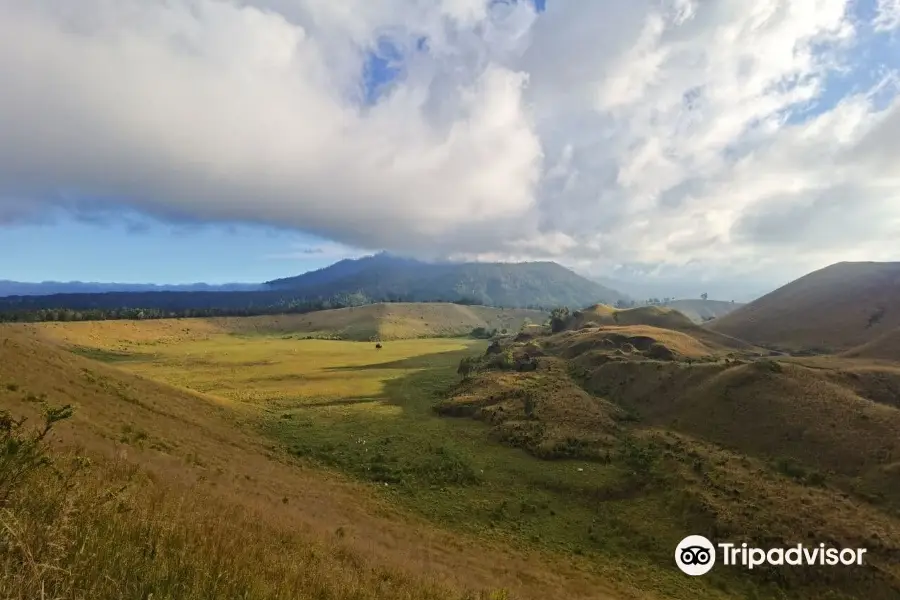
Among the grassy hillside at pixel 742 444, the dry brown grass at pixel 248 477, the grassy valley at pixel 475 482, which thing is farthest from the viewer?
the grassy hillside at pixel 742 444

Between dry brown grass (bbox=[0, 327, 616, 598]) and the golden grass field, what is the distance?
7.7 inches

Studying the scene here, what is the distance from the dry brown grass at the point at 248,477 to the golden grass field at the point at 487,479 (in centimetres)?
19

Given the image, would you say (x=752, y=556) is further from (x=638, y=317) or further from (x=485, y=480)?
(x=638, y=317)

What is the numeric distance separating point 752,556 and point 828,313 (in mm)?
129954

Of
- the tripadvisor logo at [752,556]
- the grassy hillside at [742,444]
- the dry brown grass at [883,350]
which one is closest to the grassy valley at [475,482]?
the grassy hillside at [742,444]

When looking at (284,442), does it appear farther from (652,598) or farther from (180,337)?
(180,337)

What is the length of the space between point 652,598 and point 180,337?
17976 cm

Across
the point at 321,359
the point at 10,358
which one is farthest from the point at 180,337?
the point at 10,358

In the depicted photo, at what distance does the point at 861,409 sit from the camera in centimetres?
4006

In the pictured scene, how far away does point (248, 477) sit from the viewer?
26797mm

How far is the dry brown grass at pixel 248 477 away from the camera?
1745 centimetres

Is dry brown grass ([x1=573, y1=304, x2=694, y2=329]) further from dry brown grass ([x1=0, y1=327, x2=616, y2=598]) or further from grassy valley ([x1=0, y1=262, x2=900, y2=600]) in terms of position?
dry brown grass ([x1=0, y1=327, x2=616, y2=598])

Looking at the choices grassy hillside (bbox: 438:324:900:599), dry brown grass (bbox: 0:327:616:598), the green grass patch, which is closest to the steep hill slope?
grassy hillside (bbox: 438:324:900:599)

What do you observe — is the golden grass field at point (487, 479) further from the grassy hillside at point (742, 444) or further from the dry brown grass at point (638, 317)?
the dry brown grass at point (638, 317)
